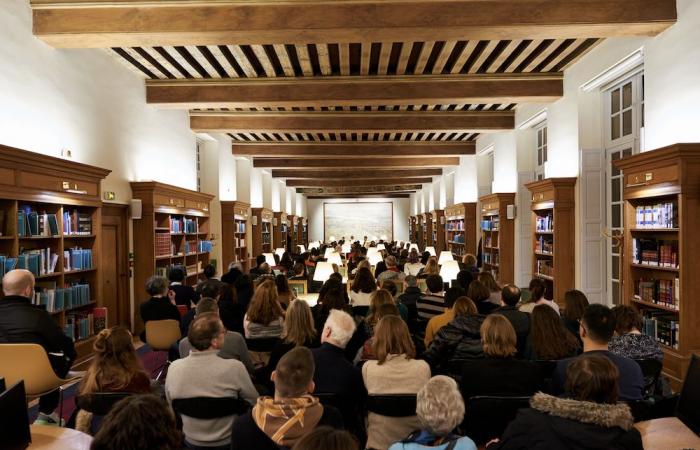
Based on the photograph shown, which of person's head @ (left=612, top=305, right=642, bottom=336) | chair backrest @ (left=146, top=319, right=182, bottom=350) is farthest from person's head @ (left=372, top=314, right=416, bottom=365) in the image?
chair backrest @ (left=146, top=319, right=182, bottom=350)

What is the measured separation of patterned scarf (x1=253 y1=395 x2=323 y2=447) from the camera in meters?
2.04

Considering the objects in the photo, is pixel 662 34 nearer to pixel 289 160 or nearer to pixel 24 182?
pixel 24 182

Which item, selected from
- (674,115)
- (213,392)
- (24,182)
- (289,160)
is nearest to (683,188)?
(674,115)

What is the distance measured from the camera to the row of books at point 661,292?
485 centimetres

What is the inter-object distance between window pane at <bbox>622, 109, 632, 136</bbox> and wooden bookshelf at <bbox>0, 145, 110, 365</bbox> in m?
6.46

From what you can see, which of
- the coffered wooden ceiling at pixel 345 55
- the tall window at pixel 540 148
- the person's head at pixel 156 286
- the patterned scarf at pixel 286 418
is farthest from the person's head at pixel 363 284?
the tall window at pixel 540 148

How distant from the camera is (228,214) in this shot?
39.5 feet

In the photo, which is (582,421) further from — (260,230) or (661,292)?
(260,230)

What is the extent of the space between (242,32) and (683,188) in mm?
4352

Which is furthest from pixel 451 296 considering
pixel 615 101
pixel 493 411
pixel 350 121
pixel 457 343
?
pixel 350 121

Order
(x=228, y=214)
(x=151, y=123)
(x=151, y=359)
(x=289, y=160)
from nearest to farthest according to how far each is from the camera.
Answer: (x=151, y=359) < (x=151, y=123) < (x=228, y=214) < (x=289, y=160)

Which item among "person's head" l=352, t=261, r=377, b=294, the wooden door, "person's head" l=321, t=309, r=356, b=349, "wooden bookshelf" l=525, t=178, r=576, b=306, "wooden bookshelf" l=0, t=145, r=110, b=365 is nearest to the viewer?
"person's head" l=321, t=309, r=356, b=349

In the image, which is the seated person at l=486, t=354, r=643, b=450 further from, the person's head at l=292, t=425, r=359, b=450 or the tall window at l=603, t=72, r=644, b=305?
the tall window at l=603, t=72, r=644, b=305

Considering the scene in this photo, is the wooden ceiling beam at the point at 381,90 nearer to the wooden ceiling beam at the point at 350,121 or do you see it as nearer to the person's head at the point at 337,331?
the wooden ceiling beam at the point at 350,121
